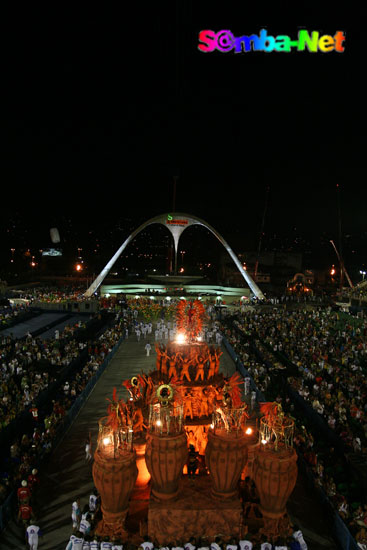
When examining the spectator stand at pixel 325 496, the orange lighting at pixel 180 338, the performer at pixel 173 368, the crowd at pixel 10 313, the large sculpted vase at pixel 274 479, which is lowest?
the crowd at pixel 10 313

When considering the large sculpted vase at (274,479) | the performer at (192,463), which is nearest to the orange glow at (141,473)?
the performer at (192,463)

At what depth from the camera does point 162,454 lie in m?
6.94

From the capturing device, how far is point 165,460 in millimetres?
6938

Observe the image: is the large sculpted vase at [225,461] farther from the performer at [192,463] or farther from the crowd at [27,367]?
the crowd at [27,367]

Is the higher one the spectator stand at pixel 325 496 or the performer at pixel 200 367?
the performer at pixel 200 367

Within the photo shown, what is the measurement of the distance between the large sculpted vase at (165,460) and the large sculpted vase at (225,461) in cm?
54

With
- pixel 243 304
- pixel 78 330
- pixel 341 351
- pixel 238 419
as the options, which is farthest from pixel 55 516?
pixel 243 304

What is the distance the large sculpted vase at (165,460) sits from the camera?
6949 millimetres

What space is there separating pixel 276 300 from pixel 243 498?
3462 centimetres

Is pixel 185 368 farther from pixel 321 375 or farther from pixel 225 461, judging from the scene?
pixel 321 375

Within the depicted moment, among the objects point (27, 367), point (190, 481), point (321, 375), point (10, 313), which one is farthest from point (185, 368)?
point (10, 313)

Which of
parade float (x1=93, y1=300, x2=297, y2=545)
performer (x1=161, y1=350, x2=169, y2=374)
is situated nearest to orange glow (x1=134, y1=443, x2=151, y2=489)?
parade float (x1=93, y1=300, x2=297, y2=545)

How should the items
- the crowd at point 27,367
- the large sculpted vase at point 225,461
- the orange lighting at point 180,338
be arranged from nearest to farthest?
the large sculpted vase at point 225,461, the orange lighting at point 180,338, the crowd at point 27,367

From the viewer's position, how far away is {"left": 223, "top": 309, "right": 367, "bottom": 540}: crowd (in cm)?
937
